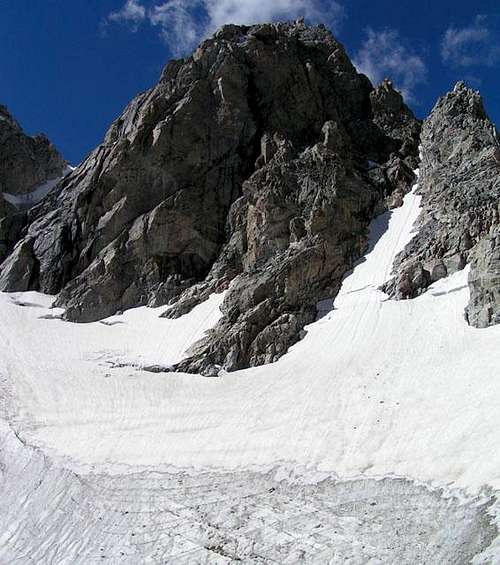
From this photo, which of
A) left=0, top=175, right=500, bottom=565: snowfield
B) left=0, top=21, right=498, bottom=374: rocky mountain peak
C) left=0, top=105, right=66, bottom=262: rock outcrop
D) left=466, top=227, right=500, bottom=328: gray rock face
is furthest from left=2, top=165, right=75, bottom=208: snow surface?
left=466, top=227, right=500, bottom=328: gray rock face

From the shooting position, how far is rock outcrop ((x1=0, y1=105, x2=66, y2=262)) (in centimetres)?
6431

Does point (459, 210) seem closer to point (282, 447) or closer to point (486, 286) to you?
point (486, 286)

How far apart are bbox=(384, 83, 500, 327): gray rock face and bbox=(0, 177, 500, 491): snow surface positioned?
1.24 m

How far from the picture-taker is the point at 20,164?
67.0 metres

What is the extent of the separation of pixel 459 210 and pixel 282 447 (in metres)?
21.8

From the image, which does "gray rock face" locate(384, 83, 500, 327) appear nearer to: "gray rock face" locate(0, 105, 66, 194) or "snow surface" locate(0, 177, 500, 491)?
"snow surface" locate(0, 177, 500, 491)

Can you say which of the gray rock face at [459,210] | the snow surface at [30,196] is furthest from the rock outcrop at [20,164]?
the gray rock face at [459,210]

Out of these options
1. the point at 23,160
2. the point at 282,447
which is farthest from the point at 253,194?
the point at 23,160

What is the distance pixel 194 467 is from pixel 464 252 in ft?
65.9

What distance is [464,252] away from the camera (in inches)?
1268

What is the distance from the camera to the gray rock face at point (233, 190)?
40044 mm

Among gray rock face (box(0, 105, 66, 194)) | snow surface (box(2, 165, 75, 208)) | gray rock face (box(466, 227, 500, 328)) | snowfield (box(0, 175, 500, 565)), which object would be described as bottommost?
snowfield (box(0, 175, 500, 565))

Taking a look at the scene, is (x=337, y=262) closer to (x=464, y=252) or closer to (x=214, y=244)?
(x=464, y=252)

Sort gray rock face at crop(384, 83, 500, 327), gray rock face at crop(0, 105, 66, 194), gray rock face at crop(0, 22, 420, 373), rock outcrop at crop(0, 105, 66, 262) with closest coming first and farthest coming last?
gray rock face at crop(384, 83, 500, 327) < gray rock face at crop(0, 22, 420, 373) < rock outcrop at crop(0, 105, 66, 262) < gray rock face at crop(0, 105, 66, 194)
